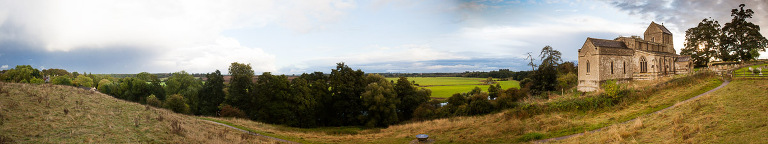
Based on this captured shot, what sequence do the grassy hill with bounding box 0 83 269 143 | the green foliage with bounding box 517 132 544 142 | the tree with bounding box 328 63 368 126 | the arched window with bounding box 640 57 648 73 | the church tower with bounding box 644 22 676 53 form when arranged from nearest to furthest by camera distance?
the grassy hill with bounding box 0 83 269 143, the green foliage with bounding box 517 132 544 142, the arched window with bounding box 640 57 648 73, the tree with bounding box 328 63 368 126, the church tower with bounding box 644 22 676 53

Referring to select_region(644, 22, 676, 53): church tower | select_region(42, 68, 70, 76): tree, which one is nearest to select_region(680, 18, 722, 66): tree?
select_region(644, 22, 676, 53): church tower

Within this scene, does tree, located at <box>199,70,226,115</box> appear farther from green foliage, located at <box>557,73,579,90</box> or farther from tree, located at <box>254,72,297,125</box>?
green foliage, located at <box>557,73,579,90</box>

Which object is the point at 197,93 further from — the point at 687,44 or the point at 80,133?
the point at 687,44

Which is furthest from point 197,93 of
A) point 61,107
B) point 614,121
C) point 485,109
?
point 614,121

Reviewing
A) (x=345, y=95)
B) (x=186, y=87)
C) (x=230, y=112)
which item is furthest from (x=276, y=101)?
(x=186, y=87)

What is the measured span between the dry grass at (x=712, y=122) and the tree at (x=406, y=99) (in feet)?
93.6

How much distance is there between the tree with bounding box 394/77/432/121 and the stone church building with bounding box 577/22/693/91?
18.9m

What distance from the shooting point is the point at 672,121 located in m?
12.3

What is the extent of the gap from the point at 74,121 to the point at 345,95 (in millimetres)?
28646

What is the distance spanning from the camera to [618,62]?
33.4 meters

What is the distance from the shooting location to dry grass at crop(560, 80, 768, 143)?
9688 millimetres

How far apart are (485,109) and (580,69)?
12457 millimetres

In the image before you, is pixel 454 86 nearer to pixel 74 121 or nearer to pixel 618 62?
pixel 618 62

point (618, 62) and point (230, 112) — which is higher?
point (618, 62)
